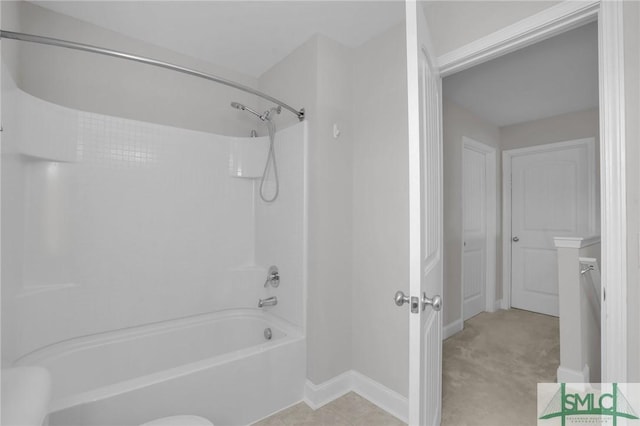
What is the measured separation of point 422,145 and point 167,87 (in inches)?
82.3

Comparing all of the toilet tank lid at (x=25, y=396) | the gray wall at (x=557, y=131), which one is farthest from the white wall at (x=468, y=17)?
the gray wall at (x=557, y=131)

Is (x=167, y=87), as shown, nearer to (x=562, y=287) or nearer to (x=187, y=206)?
(x=187, y=206)

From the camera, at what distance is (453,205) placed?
3148 millimetres

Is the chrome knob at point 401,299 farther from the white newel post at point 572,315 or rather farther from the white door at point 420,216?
the white newel post at point 572,315

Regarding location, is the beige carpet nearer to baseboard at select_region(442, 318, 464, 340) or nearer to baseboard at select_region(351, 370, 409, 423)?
baseboard at select_region(442, 318, 464, 340)

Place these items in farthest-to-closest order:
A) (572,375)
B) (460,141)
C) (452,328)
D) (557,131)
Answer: (557,131)
(460,141)
(452,328)
(572,375)

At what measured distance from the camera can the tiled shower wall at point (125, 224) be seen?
166 centimetres

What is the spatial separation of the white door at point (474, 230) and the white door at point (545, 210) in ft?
1.72

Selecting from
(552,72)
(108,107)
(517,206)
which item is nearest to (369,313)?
(108,107)

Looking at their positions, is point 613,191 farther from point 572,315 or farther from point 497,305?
point 497,305

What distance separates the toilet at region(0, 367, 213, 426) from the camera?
2.71 feet

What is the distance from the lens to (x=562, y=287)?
2057 millimetres

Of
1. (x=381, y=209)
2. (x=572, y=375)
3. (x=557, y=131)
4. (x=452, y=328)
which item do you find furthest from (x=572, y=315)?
(x=557, y=131)

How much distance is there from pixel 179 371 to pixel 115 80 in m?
1.97
